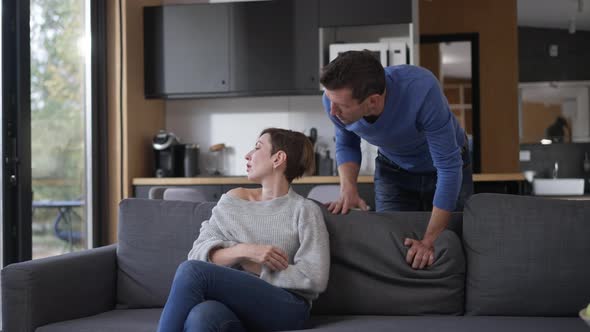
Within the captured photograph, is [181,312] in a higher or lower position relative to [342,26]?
lower

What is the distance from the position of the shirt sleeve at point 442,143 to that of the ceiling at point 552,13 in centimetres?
534

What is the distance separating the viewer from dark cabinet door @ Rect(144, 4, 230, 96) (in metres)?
5.50

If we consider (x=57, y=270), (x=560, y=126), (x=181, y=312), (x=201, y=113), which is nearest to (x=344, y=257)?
(x=181, y=312)

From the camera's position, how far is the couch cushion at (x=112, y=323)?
2370 millimetres

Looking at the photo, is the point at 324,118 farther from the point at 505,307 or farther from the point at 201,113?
the point at 505,307

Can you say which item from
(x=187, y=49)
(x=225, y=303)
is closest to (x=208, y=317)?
(x=225, y=303)

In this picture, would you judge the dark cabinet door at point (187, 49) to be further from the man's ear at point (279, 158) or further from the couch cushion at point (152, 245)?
the man's ear at point (279, 158)

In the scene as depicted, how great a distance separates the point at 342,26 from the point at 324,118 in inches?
28.2

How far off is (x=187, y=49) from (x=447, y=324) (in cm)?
374

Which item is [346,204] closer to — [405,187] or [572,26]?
[405,187]

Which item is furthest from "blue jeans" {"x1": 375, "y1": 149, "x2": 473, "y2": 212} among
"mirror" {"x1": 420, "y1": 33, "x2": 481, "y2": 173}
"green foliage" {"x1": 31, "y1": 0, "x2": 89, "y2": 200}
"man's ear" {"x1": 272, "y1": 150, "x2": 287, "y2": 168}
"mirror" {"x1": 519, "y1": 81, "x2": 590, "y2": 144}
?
"mirror" {"x1": 519, "y1": 81, "x2": 590, "y2": 144}

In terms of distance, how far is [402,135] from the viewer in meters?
2.54

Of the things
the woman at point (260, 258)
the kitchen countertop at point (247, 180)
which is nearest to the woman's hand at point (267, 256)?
the woman at point (260, 258)

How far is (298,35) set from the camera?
17.7 ft
